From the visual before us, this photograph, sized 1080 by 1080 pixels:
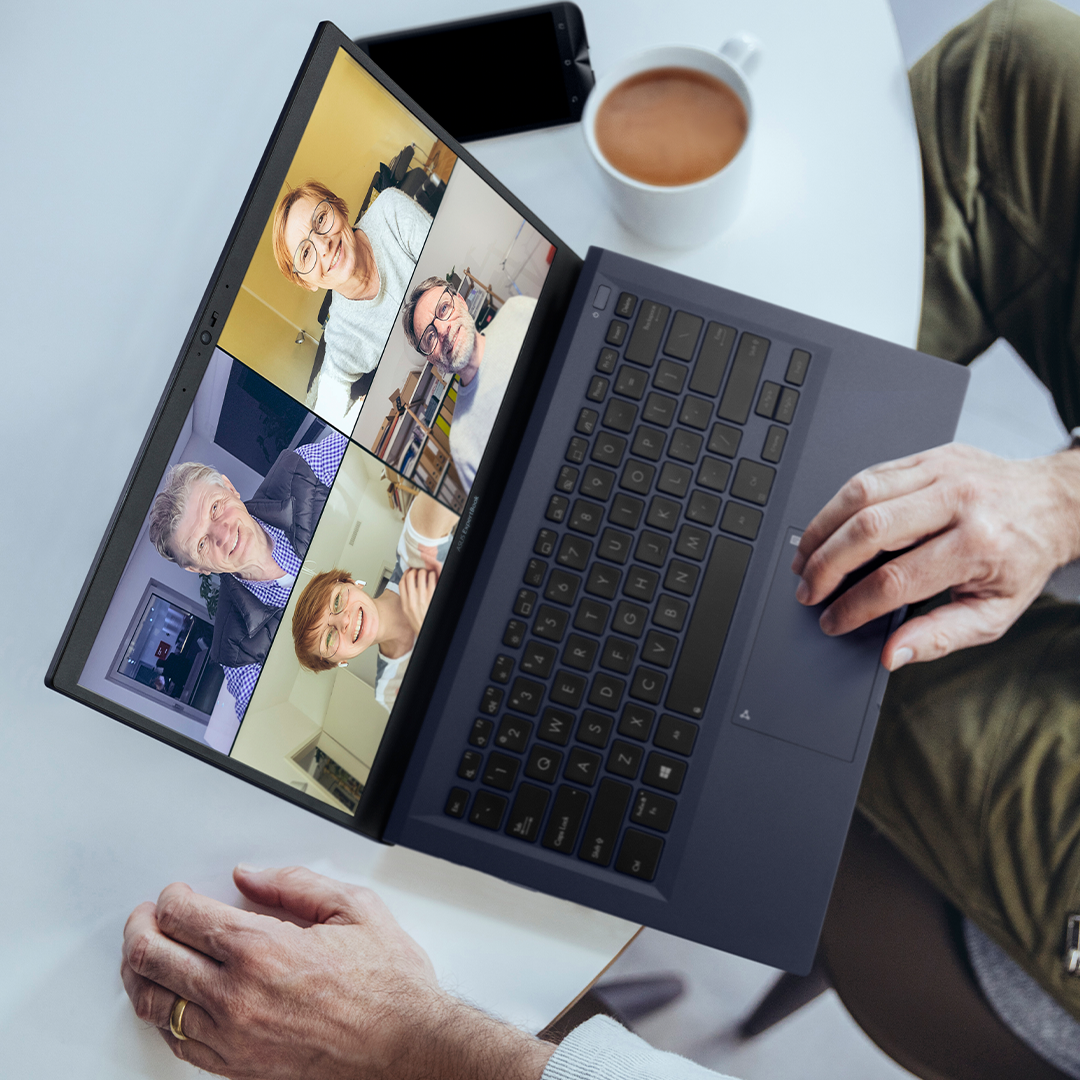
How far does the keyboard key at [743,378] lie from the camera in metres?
0.71

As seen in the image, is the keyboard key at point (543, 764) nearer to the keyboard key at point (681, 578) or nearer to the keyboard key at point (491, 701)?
the keyboard key at point (491, 701)

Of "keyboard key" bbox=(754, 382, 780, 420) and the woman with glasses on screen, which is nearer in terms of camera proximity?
the woman with glasses on screen

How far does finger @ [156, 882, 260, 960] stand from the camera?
689 millimetres

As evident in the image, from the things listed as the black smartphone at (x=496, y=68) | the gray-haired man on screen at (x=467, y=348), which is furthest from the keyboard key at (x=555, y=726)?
the black smartphone at (x=496, y=68)

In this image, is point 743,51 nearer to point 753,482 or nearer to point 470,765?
point 753,482

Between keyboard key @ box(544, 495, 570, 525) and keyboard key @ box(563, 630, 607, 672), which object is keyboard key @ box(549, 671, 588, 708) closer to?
keyboard key @ box(563, 630, 607, 672)

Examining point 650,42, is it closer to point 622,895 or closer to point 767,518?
point 767,518

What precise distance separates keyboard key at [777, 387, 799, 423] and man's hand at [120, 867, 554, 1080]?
1.88 ft

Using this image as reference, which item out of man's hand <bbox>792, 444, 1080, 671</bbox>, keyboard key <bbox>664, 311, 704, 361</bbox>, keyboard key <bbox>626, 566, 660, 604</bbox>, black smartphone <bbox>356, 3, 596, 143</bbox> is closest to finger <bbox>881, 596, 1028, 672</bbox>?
man's hand <bbox>792, 444, 1080, 671</bbox>

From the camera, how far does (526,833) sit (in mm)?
653

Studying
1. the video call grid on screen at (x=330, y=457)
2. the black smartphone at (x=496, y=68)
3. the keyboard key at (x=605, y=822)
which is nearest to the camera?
the video call grid on screen at (x=330, y=457)

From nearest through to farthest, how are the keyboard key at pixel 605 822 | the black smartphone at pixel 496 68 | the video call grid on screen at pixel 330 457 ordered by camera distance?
1. the video call grid on screen at pixel 330 457
2. the keyboard key at pixel 605 822
3. the black smartphone at pixel 496 68

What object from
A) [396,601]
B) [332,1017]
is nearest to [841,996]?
[332,1017]

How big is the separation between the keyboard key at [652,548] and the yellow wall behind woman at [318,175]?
0.31 m
